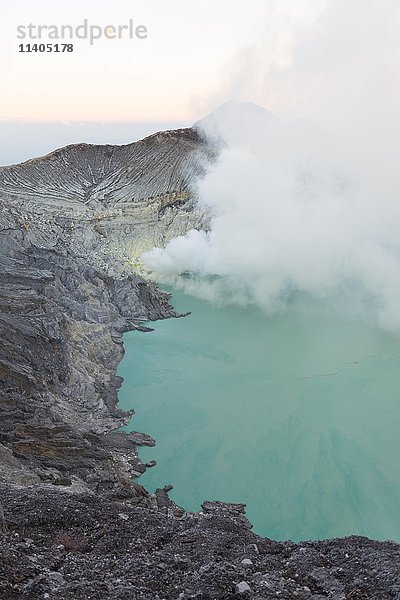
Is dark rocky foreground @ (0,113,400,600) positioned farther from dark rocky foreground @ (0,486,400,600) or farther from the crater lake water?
the crater lake water

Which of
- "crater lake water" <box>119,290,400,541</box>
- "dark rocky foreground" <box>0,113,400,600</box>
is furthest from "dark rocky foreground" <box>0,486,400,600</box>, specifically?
"crater lake water" <box>119,290,400,541</box>

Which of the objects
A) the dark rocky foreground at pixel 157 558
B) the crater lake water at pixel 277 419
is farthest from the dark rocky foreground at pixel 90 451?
the crater lake water at pixel 277 419

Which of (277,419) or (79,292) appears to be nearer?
(277,419)

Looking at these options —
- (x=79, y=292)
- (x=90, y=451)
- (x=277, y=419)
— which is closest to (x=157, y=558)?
(x=90, y=451)

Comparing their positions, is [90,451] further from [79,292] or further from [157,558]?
[79,292]

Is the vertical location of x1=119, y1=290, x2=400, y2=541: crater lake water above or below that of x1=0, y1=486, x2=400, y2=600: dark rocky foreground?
above

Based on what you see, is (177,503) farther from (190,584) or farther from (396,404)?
(396,404)
